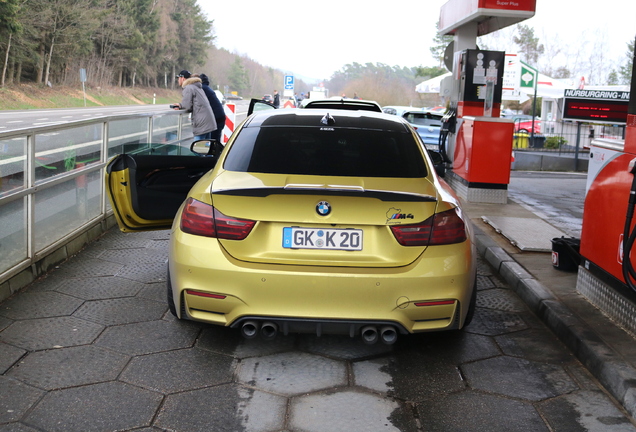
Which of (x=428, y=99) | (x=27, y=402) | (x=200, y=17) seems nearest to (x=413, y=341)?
(x=27, y=402)

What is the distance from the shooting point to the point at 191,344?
4.16 metres

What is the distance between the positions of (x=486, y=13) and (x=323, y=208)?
8.33m

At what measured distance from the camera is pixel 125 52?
8650 centimetres

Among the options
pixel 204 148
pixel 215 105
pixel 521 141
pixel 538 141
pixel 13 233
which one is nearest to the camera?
pixel 13 233

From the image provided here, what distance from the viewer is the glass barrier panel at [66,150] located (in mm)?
5586

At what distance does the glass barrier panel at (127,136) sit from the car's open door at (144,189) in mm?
2186

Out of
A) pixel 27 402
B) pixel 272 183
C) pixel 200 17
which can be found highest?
pixel 200 17

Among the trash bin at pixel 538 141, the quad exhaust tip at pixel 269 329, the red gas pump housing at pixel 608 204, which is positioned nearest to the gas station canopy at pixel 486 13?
the red gas pump housing at pixel 608 204

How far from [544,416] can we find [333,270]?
1.24m

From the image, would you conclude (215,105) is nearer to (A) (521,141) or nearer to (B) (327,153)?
(B) (327,153)

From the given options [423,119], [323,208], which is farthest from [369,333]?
[423,119]

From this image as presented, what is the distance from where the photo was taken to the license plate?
3.59 metres

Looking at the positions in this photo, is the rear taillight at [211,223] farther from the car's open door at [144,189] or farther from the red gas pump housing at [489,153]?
the red gas pump housing at [489,153]

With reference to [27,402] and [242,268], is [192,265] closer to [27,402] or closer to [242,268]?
[242,268]
